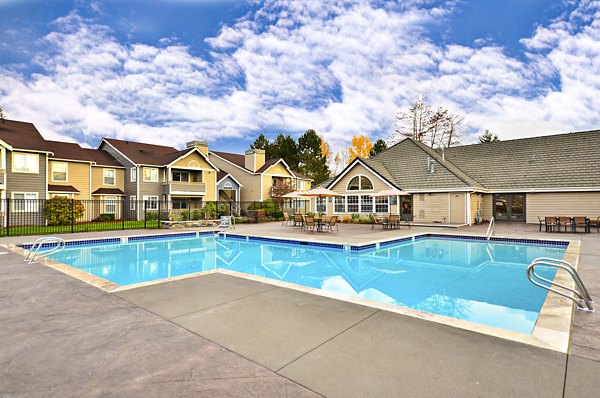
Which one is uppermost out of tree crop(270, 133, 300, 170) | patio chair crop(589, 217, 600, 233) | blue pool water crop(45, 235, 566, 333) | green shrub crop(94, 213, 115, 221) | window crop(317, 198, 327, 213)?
tree crop(270, 133, 300, 170)

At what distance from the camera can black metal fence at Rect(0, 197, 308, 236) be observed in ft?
60.6

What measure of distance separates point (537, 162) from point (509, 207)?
144 inches

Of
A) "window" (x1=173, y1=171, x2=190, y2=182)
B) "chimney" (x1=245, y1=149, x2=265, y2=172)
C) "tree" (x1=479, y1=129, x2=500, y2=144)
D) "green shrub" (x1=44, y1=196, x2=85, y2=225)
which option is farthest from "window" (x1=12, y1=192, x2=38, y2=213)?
"tree" (x1=479, y1=129, x2=500, y2=144)

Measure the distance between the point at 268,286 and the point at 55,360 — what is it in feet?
10.8

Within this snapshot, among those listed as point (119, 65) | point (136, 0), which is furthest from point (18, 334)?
point (119, 65)

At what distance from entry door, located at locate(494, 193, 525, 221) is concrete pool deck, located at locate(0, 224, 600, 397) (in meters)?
21.2

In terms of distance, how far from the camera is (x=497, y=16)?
1794cm

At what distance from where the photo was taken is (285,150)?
141 ft

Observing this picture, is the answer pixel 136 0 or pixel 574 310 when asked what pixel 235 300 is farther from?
pixel 136 0

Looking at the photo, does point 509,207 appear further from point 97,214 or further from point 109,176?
point 109,176

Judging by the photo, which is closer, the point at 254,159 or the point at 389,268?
the point at 389,268

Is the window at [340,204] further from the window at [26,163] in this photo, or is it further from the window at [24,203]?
the window at [26,163]

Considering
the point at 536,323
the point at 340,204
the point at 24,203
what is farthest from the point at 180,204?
the point at 536,323

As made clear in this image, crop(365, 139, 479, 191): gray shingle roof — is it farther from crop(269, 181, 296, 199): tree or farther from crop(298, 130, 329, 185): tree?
crop(298, 130, 329, 185): tree
